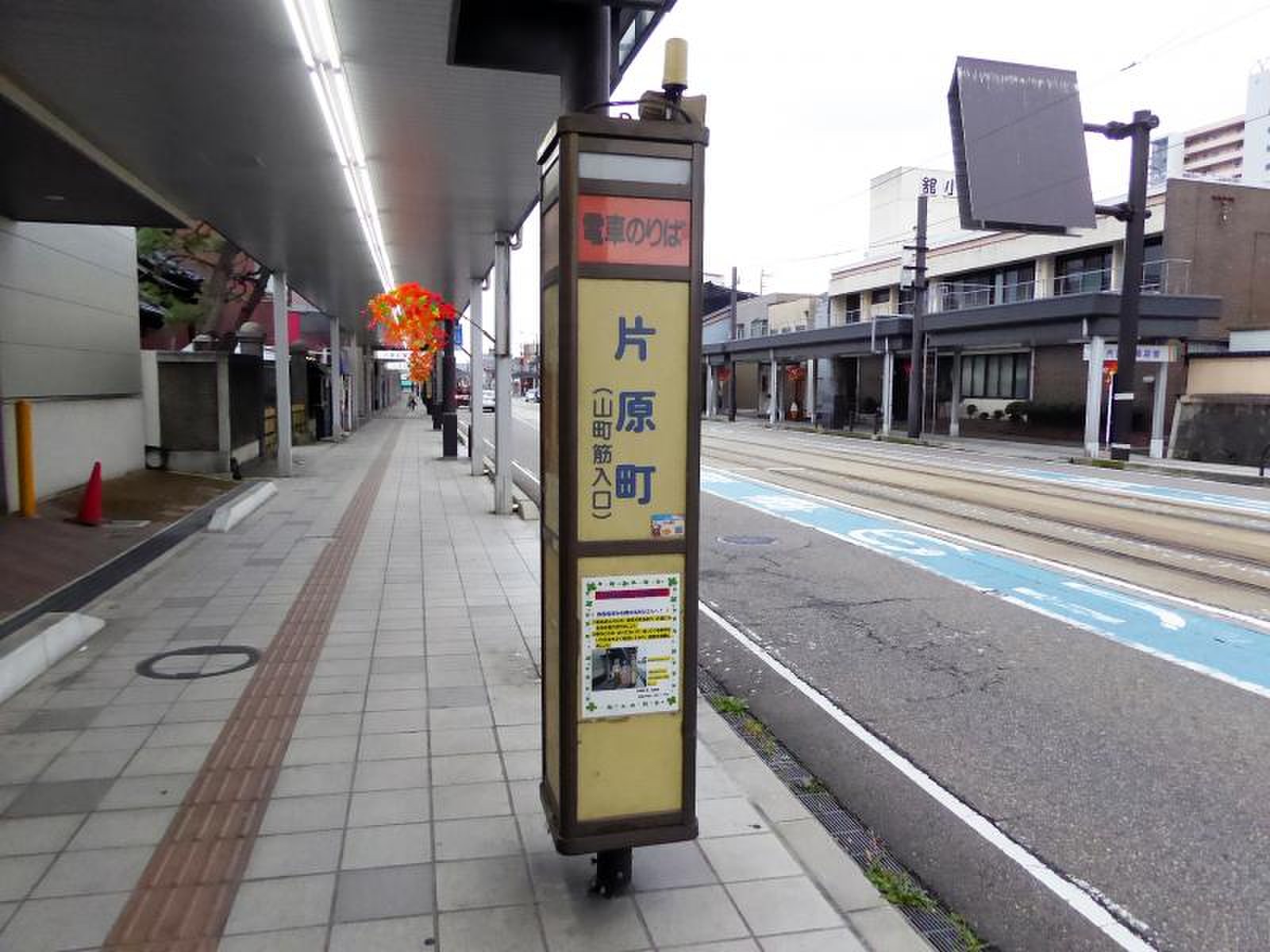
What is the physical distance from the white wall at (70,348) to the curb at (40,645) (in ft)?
15.5

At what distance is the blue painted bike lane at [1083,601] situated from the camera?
676cm

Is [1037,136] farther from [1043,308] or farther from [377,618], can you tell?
[377,618]

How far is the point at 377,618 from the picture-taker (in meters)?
7.57

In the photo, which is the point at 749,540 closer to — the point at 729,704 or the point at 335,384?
the point at 729,704

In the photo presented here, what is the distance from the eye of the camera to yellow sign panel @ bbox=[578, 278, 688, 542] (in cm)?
308

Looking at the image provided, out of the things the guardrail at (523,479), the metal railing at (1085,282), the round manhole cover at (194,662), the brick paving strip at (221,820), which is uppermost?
the metal railing at (1085,282)

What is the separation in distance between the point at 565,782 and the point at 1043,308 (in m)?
29.7

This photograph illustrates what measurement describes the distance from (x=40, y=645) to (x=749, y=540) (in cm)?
778

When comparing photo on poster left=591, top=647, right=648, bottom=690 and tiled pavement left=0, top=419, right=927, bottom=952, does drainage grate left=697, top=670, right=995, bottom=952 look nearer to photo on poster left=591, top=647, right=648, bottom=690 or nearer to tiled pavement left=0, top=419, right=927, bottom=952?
tiled pavement left=0, top=419, right=927, bottom=952

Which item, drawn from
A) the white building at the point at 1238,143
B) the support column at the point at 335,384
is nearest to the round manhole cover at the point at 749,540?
the support column at the point at 335,384

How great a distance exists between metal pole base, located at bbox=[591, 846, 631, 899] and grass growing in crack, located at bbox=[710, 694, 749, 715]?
2.26 meters

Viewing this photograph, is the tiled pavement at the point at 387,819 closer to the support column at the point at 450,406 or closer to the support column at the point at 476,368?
the support column at the point at 476,368

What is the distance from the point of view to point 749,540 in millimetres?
11758

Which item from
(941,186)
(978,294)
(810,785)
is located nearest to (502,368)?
(810,785)
